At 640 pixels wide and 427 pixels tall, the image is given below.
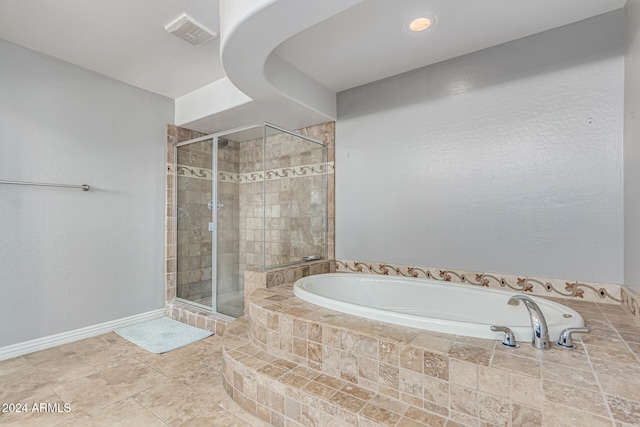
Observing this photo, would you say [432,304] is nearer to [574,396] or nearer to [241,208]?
[574,396]

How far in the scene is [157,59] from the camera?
7.62 ft

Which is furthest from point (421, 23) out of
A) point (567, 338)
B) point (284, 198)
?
point (567, 338)

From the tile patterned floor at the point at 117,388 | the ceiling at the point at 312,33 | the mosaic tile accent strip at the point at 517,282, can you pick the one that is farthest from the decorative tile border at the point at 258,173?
the tile patterned floor at the point at 117,388

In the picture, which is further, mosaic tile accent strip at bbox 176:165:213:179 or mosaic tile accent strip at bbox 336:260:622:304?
mosaic tile accent strip at bbox 176:165:213:179

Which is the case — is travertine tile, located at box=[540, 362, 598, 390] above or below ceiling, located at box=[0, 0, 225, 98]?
below

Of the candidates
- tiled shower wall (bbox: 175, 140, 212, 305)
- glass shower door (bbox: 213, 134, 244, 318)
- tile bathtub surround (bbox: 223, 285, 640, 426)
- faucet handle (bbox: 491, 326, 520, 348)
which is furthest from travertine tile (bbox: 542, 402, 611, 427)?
tiled shower wall (bbox: 175, 140, 212, 305)

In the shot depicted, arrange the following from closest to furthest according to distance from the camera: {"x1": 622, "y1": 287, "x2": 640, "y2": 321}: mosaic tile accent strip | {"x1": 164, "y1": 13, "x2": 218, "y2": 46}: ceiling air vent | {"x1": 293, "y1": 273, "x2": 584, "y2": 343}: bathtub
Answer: {"x1": 293, "y1": 273, "x2": 584, "y2": 343}: bathtub < {"x1": 622, "y1": 287, "x2": 640, "y2": 321}: mosaic tile accent strip < {"x1": 164, "y1": 13, "x2": 218, "y2": 46}: ceiling air vent

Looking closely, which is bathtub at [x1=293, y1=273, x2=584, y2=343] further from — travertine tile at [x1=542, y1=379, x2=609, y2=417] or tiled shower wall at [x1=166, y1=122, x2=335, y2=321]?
tiled shower wall at [x1=166, y1=122, x2=335, y2=321]

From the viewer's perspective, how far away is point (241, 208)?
9.93 ft

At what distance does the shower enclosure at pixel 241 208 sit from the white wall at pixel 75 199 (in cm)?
28

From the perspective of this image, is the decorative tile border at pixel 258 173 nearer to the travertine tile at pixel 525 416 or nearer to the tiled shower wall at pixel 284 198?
the tiled shower wall at pixel 284 198

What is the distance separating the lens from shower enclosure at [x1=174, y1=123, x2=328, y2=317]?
272cm

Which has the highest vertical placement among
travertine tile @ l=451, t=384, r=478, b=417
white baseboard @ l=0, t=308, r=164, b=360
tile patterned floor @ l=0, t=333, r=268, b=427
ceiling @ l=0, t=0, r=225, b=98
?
ceiling @ l=0, t=0, r=225, b=98

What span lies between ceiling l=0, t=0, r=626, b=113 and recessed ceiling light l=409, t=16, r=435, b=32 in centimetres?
4
